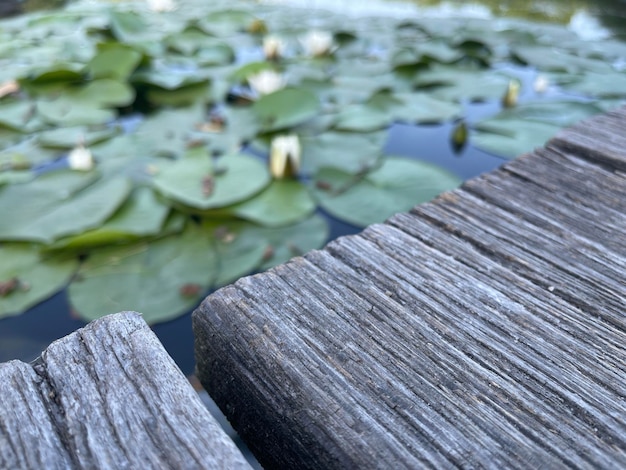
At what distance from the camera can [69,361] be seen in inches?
A: 14.7

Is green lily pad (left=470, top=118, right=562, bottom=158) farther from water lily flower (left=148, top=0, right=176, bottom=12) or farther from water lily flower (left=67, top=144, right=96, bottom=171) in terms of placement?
water lily flower (left=148, top=0, right=176, bottom=12)

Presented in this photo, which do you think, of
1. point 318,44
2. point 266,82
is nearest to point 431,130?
point 266,82

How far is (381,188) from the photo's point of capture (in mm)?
1152

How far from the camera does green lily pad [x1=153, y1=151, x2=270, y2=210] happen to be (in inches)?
41.1

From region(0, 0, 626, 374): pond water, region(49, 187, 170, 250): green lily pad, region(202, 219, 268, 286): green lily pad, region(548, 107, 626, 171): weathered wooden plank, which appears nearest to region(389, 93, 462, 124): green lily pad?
region(0, 0, 626, 374): pond water

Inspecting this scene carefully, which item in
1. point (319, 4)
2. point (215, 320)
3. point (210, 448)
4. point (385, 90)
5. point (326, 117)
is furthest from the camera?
point (319, 4)

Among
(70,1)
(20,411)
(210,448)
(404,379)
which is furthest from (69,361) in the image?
(70,1)

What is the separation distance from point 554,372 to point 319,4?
348 centimetres

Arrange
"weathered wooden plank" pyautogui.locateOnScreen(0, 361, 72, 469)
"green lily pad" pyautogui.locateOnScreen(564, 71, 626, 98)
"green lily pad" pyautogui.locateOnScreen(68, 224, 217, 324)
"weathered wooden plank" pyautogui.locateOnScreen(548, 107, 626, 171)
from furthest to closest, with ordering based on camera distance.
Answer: "green lily pad" pyautogui.locateOnScreen(564, 71, 626, 98) → "green lily pad" pyautogui.locateOnScreen(68, 224, 217, 324) → "weathered wooden plank" pyautogui.locateOnScreen(548, 107, 626, 171) → "weathered wooden plank" pyautogui.locateOnScreen(0, 361, 72, 469)

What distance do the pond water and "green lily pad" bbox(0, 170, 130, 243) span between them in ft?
0.57

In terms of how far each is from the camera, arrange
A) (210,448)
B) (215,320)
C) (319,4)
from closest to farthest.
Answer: (210,448) < (215,320) < (319,4)

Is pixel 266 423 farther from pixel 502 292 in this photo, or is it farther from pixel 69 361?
pixel 502 292

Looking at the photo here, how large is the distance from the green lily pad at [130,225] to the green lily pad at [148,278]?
0.09 ft

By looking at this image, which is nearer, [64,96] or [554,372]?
[554,372]
